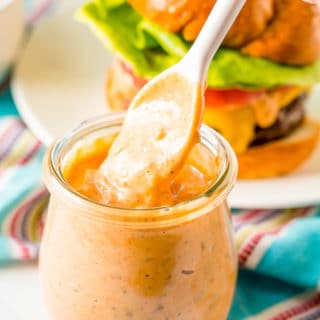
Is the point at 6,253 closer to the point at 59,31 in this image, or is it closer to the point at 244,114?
the point at 244,114

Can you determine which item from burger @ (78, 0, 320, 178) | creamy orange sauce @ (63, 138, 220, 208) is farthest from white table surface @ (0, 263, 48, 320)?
burger @ (78, 0, 320, 178)

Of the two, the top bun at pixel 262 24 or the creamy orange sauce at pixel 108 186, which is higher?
the creamy orange sauce at pixel 108 186

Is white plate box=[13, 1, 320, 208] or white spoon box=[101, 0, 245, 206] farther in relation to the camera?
white plate box=[13, 1, 320, 208]

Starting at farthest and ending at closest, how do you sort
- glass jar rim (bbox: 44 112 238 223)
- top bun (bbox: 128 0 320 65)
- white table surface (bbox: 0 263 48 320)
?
top bun (bbox: 128 0 320 65) < white table surface (bbox: 0 263 48 320) < glass jar rim (bbox: 44 112 238 223)

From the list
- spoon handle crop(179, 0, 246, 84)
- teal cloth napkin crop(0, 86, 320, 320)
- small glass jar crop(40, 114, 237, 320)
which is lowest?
teal cloth napkin crop(0, 86, 320, 320)

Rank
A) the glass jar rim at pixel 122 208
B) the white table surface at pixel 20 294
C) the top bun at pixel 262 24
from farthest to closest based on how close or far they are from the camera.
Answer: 1. the top bun at pixel 262 24
2. the white table surface at pixel 20 294
3. the glass jar rim at pixel 122 208

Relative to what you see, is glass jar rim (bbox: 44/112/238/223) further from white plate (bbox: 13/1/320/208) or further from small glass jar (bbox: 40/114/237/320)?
white plate (bbox: 13/1/320/208)

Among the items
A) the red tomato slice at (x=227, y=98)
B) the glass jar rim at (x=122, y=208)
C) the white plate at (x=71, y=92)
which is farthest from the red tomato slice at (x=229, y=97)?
the glass jar rim at (x=122, y=208)

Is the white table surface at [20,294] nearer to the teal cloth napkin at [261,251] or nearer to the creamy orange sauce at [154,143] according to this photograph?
the teal cloth napkin at [261,251]
